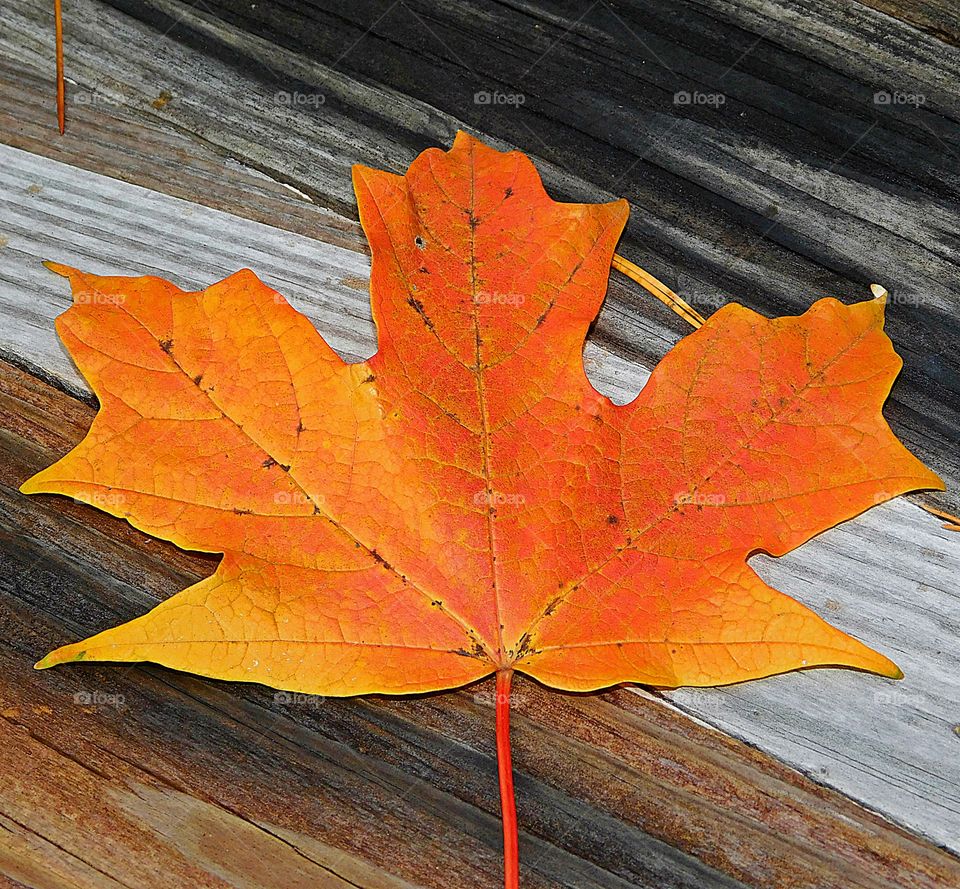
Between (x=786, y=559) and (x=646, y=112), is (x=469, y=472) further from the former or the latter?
(x=646, y=112)

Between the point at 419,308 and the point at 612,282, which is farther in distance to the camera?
the point at 612,282

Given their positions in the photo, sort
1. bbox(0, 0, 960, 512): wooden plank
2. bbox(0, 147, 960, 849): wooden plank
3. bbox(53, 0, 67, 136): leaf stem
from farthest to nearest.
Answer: bbox(53, 0, 67, 136): leaf stem → bbox(0, 0, 960, 512): wooden plank → bbox(0, 147, 960, 849): wooden plank

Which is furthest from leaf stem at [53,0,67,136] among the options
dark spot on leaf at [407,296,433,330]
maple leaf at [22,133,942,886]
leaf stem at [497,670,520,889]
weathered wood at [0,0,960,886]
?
leaf stem at [497,670,520,889]

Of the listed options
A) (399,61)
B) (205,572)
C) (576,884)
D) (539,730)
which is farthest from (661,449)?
(399,61)

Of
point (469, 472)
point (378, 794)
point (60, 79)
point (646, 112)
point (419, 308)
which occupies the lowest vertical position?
point (378, 794)

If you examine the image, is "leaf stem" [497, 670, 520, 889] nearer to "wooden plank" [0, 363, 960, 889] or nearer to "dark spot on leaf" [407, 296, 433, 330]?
"wooden plank" [0, 363, 960, 889]

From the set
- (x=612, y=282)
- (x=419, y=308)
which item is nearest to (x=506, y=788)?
(x=419, y=308)

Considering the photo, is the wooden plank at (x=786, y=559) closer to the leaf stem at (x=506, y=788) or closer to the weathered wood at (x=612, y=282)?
the weathered wood at (x=612, y=282)
